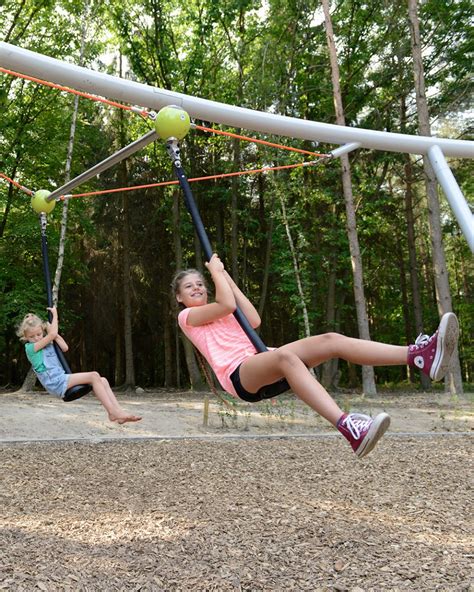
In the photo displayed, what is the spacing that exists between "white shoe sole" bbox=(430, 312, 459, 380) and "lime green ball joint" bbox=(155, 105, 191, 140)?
153cm

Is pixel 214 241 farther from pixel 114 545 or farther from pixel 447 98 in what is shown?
pixel 114 545

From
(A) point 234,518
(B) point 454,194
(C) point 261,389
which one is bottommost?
(A) point 234,518

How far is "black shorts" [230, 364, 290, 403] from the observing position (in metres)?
2.67

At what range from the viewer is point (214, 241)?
17875mm

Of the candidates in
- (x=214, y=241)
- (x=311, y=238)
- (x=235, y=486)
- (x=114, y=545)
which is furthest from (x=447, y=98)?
(x=114, y=545)

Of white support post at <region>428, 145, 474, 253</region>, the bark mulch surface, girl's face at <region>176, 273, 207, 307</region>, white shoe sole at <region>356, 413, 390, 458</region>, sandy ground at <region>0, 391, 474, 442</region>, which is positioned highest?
white support post at <region>428, 145, 474, 253</region>

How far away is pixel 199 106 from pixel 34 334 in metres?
2.53

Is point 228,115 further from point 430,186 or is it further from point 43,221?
point 430,186

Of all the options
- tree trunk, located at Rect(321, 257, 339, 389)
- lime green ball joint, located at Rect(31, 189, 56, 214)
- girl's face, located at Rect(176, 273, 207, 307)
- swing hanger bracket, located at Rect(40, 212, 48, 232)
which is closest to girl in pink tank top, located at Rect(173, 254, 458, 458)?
girl's face, located at Rect(176, 273, 207, 307)

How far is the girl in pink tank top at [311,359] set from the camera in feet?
7.54

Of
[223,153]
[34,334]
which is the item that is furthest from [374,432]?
[223,153]

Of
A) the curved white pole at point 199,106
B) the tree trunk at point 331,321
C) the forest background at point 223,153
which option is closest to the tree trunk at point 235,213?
the forest background at point 223,153

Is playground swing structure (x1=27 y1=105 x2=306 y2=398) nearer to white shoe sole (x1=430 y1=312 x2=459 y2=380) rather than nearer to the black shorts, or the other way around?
the black shorts

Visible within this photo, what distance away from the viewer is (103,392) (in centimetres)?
463
